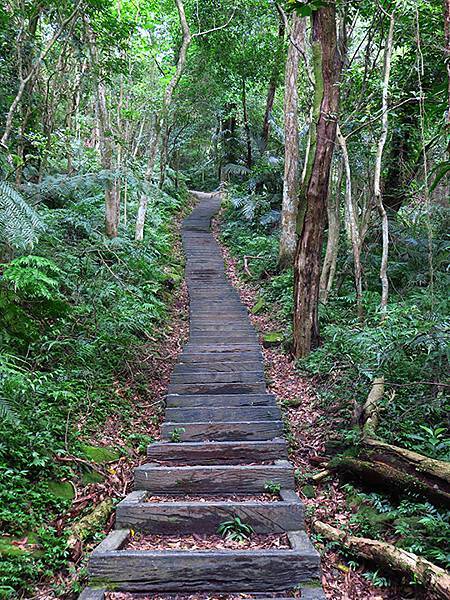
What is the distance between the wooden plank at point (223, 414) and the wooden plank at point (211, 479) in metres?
1.17

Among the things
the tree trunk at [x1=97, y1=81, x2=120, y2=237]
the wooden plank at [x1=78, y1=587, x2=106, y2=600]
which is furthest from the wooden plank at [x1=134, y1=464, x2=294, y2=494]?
the tree trunk at [x1=97, y1=81, x2=120, y2=237]

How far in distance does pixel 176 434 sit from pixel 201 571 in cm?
193

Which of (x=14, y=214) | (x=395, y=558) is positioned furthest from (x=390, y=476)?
(x=14, y=214)

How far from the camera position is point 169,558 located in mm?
2912

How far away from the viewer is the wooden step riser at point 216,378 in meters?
5.98

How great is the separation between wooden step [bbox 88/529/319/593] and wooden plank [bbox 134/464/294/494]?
982 millimetres

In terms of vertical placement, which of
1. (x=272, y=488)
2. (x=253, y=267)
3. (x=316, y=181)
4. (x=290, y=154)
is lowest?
(x=272, y=488)

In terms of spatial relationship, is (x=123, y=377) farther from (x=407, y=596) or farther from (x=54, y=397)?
(x=407, y=596)

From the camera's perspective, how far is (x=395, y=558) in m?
2.87

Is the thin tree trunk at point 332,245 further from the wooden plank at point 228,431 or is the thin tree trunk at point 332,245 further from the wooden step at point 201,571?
the wooden step at point 201,571

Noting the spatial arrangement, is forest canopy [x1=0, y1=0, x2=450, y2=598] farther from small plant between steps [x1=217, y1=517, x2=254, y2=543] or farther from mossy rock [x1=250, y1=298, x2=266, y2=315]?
small plant between steps [x1=217, y1=517, x2=254, y2=543]

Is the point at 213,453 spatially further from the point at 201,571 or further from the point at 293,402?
the point at 293,402

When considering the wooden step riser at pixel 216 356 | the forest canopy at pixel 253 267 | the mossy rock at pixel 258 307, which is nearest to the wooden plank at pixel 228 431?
the forest canopy at pixel 253 267

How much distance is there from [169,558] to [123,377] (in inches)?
116
